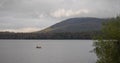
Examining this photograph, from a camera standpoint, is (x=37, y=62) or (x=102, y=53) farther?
(x=37, y=62)

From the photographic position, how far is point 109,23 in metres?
45.3

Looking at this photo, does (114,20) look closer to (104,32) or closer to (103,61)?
(104,32)

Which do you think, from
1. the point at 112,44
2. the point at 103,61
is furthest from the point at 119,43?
the point at 103,61

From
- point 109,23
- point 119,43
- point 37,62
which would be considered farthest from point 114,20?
point 37,62

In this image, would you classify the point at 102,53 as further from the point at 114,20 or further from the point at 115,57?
the point at 114,20

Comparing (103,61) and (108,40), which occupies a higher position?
(108,40)

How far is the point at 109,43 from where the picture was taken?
1726 inches

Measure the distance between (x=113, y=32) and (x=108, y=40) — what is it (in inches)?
61.3

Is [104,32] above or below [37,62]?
above

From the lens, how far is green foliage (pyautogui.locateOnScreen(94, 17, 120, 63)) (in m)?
43.4

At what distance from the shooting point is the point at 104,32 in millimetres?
45750

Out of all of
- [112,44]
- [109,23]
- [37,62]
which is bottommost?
[37,62]

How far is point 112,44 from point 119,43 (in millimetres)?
1077

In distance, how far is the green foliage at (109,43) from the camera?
4338 cm
